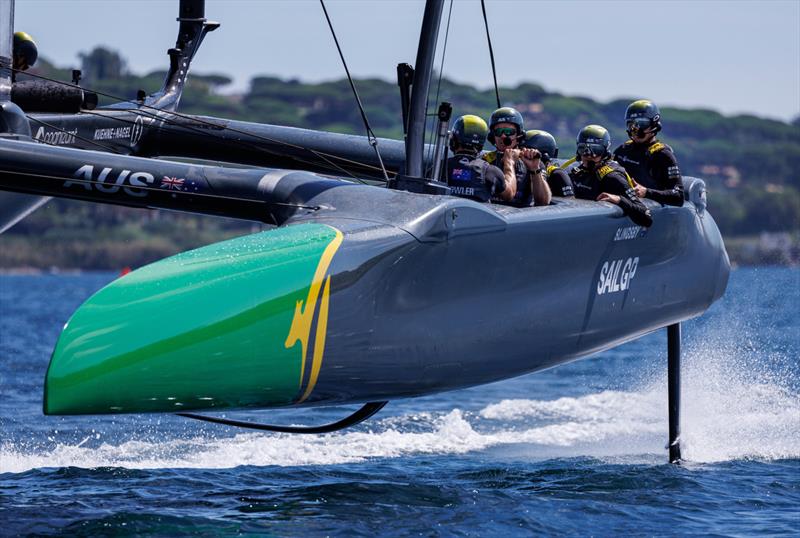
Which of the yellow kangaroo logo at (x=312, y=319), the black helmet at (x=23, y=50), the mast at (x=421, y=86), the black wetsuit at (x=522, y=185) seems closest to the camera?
the yellow kangaroo logo at (x=312, y=319)

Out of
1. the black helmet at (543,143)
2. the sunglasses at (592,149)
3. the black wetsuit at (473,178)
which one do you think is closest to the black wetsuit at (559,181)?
the sunglasses at (592,149)

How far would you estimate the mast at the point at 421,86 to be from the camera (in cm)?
840

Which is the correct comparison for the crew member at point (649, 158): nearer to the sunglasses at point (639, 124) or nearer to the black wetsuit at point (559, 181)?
the sunglasses at point (639, 124)

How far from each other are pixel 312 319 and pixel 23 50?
646 centimetres

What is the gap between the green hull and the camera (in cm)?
648

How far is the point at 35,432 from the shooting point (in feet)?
39.7

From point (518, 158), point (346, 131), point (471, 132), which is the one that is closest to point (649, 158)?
point (518, 158)

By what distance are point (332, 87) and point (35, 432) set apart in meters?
140

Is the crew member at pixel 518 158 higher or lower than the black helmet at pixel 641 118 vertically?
lower

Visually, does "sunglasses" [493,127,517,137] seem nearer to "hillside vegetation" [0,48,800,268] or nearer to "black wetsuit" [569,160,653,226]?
"black wetsuit" [569,160,653,226]

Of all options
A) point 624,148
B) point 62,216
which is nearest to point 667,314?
point 624,148

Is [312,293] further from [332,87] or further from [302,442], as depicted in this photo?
[332,87]

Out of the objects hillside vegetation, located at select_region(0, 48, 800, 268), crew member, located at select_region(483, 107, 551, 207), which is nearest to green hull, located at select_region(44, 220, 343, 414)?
crew member, located at select_region(483, 107, 551, 207)

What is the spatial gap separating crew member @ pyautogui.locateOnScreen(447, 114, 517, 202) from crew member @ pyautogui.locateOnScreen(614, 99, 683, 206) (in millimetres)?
1729
